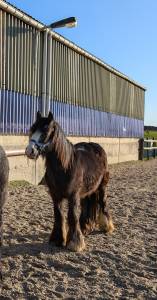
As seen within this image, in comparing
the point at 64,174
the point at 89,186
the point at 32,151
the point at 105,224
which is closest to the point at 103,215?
the point at 105,224

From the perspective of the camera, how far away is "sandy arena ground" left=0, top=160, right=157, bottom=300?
4516 mm

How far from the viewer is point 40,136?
5.62m

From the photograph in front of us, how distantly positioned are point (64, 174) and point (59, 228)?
720mm

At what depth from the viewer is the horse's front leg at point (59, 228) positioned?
6000 millimetres

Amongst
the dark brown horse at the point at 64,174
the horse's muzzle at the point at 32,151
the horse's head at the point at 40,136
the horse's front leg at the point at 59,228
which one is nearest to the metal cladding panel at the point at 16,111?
the dark brown horse at the point at 64,174

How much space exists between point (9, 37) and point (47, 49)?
2099 millimetres

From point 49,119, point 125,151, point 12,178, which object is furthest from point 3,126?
point 125,151

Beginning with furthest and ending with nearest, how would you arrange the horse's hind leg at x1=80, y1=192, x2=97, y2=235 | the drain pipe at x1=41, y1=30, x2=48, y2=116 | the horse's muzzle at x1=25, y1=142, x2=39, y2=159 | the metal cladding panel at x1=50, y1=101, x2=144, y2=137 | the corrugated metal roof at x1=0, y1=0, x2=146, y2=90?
the metal cladding panel at x1=50, y1=101, x2=144, y2=137
the drain pipe at x1=41, y1=30, x2=48, y2=116
the corrugated metal roof at x1=0, y1=0, x2=146, y2=90
the horse's hind leg at x1=80, y1=192, x2=97, y2=235
the horse's muzzle at x1=25, y1=142, x2=39, y2=159

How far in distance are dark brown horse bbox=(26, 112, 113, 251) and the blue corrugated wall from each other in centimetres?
636

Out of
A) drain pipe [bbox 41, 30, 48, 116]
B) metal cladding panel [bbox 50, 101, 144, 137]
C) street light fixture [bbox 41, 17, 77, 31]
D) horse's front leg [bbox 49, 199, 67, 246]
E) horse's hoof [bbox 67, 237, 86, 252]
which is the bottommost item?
horse's hoof [bbox 67, 237, 86, 252]

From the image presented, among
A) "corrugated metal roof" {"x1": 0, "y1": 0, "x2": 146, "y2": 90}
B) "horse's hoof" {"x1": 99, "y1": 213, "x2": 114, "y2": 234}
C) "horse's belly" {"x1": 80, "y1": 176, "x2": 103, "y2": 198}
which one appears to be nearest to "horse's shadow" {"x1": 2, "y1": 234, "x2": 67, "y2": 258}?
"horse's belly" {"x1": 80, "y1": 176, "x2": 103, "y2": 198}

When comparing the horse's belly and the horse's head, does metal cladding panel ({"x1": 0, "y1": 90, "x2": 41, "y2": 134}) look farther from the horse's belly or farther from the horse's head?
the horse's head

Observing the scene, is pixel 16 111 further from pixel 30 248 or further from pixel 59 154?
pixel 30 248

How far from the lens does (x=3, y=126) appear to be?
41.1 ft
